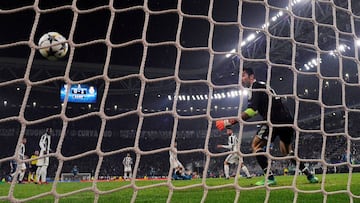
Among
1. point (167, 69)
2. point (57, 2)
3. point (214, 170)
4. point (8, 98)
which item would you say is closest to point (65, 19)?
point (57, 2)

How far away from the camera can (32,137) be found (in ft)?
68.3

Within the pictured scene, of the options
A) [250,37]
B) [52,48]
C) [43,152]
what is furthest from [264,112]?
[250,37]

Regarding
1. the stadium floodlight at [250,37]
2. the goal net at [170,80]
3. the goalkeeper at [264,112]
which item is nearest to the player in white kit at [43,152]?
the goal net at [170,80]

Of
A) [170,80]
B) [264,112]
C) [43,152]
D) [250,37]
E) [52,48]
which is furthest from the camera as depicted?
[250,37]

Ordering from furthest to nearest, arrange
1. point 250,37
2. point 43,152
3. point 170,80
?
point 250,37
point 43,152
point 170,80

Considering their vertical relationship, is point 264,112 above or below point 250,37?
below

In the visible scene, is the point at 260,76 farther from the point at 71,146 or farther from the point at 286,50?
the point at 71,146

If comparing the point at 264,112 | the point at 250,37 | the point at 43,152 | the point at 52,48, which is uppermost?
the point at 250,37

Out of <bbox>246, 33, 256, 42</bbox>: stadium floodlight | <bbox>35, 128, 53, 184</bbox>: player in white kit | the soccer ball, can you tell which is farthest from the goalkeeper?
<bbox>246, 33, 256, 42</bbox>: stadium floodlight

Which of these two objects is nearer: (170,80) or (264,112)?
(264,112)

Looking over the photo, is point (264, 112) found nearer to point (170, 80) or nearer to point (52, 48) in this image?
point (52, 48)

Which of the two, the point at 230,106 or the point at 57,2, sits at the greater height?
the point at 57,2

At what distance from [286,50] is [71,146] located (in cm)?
1377

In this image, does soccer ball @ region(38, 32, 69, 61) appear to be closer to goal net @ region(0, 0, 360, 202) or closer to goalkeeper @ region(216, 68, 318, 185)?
goal net @ region(0, 0, 360, 202)
